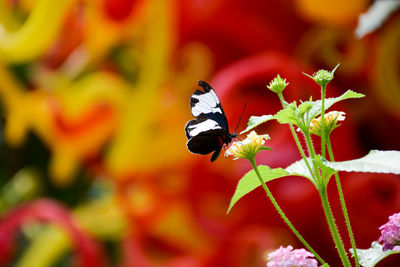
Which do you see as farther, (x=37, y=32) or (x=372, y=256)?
(x=37, y=32)

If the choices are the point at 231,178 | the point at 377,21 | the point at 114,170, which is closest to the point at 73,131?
the point at 114,170

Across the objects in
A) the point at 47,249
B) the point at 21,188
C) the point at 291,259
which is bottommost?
the point at 291,259

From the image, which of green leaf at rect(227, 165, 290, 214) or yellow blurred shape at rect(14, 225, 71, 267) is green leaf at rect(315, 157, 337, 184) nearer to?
green leaf at rect(227, 165, 290, 214)

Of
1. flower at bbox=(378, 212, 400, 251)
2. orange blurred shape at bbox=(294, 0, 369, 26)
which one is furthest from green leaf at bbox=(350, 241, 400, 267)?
orange blurred shape at bbox=(294, 0, 369, 26)

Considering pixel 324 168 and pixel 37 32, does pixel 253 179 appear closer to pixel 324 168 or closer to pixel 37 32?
pixel 324 168

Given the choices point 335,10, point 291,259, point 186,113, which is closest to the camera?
point 291,259

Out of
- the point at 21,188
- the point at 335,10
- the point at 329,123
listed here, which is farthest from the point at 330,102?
the point at 21,188

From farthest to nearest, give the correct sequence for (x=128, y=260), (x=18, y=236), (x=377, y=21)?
(x=18, y=236) < (x=128, y=260) < (x=377, y=21)

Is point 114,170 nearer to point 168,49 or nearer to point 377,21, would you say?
point 168,49
